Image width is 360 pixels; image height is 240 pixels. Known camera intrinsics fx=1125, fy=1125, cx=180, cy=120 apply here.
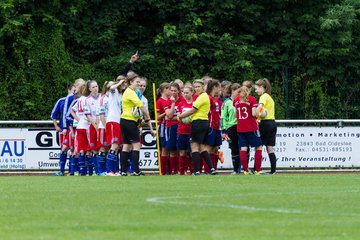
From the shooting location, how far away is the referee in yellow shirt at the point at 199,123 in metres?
21.8

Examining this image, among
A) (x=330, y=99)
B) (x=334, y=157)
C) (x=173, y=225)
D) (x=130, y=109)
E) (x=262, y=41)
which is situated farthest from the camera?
(x=262, y=41)

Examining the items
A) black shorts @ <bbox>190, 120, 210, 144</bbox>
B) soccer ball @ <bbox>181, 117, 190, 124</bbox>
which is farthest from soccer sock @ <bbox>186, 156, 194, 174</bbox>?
black shorts @ <bbox>190, 120, 210, 144</bbox>

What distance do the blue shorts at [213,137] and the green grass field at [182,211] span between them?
645 cm

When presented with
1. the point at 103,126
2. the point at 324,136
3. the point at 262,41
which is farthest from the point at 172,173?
the point at 262,41

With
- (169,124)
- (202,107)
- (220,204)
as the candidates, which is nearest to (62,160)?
(169,124)

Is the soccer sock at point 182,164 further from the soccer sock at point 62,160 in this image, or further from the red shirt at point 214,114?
the soccer sock at point 62,160

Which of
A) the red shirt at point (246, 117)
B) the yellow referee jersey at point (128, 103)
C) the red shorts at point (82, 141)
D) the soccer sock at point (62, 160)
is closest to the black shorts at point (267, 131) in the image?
the red shirt at point (246, 117)

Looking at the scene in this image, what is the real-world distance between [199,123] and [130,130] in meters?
1.41

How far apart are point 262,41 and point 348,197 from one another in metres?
21.9

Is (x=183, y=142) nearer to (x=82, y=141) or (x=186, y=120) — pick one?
(x=186, y=120)

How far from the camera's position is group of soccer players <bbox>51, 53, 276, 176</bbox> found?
22.0 meters

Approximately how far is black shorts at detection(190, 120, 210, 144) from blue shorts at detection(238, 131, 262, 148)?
1060mm

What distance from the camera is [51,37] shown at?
32.5m

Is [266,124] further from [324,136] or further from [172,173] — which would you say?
[324,136]
